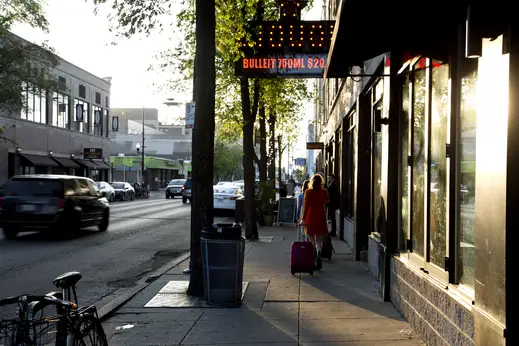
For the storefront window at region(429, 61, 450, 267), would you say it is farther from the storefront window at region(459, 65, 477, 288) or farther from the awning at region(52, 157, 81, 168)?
the awning at region(52, 157, 81, 168)

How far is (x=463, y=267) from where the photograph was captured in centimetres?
504

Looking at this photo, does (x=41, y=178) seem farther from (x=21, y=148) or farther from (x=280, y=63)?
(x=21, y=148)

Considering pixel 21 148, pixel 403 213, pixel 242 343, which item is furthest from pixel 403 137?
pixel 21 148

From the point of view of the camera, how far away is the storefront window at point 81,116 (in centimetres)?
4775

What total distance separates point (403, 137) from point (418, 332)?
8.87 feet

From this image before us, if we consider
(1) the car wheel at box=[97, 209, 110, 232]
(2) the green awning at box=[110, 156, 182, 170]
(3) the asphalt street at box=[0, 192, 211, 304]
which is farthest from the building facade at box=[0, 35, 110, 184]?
(3) the asphalt street at box=[0, 192, 211, 304]

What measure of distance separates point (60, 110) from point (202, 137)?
39.8 meters

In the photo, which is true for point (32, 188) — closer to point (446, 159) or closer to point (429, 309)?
point (429, 309)

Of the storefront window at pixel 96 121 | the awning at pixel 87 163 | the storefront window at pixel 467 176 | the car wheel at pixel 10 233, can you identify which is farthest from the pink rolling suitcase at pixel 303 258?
the storefront window at pixel 96 121

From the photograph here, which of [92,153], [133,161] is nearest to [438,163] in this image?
[92,153]

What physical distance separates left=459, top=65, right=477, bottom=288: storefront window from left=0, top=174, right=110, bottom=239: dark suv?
12490 millimetres

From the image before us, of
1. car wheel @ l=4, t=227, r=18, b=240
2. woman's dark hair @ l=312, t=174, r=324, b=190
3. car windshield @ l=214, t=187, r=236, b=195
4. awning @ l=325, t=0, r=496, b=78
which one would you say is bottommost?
car wheel @ l=4, t=227, r=18, b=240

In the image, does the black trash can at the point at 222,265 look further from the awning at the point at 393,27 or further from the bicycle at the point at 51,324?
the bicycle at the point at 51,324

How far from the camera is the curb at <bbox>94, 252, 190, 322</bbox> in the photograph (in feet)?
23.9
